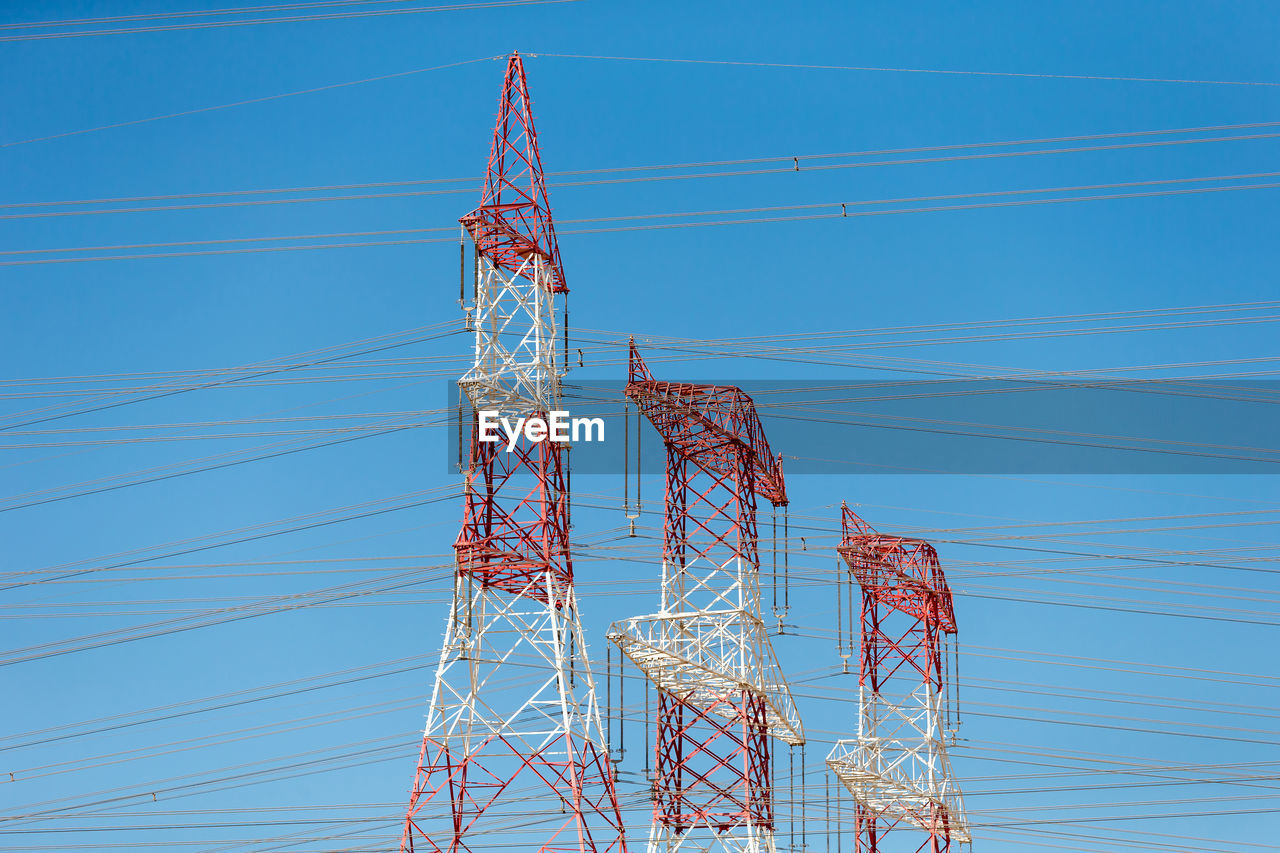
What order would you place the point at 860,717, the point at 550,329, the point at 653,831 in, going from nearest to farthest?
the point at 550,329 → the point at 653,831 → the point at 860,717

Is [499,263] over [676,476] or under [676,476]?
over

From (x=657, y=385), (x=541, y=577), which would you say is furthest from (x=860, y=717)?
(x=541, y=577)

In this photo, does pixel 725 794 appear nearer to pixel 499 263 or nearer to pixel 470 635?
pixel 470 635

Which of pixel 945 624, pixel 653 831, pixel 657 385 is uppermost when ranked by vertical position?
pixel 657 385

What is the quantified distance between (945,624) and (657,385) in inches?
623

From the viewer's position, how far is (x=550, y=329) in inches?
2140

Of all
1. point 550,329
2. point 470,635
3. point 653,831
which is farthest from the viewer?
point 653,831

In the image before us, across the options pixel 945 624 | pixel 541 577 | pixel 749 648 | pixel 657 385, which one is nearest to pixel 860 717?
pixel 945 624

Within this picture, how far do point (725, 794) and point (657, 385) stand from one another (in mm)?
12194

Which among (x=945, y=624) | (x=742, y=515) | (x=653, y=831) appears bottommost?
(x=653, y=831)

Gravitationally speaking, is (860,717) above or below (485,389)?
below

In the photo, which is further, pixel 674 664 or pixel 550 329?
pixel 674 664

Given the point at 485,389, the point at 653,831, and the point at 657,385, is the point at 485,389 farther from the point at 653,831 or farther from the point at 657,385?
the point at 653,831

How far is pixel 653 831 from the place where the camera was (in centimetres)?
5853
